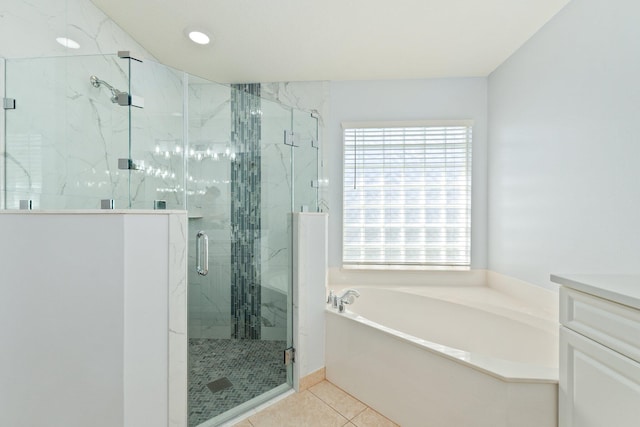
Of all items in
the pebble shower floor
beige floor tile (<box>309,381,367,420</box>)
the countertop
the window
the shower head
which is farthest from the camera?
the window

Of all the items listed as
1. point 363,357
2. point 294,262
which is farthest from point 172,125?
point 363,357

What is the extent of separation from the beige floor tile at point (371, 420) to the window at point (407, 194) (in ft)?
4.03

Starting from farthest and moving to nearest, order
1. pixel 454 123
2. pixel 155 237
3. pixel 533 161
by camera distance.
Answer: pixel 454 123, pixel 533 161, pixel 155 237

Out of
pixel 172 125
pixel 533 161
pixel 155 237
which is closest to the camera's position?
pixel 155 237

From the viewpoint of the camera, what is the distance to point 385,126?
2.56 metres

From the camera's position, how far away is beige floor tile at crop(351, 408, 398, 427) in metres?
1.49

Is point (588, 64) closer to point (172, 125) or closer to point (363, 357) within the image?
point (363, 357)

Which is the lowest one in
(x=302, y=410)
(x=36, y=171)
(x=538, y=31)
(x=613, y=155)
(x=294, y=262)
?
(x=302, y=410)

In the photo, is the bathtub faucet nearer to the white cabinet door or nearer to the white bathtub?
the white bathtub

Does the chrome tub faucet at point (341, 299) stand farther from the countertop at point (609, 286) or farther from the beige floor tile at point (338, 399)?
the countertop at point (609, 286)

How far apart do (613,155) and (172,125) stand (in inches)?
87.4

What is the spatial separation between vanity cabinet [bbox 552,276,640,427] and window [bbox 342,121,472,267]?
1.51 m

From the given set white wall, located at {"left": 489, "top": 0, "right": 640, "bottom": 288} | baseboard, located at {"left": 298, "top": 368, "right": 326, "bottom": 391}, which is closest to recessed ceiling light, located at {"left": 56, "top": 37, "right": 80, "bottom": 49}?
baseboard, located at {"left": 298, "top": 368, "right": 326, "bottom": 391}

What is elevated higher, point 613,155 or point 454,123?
point 454,123
